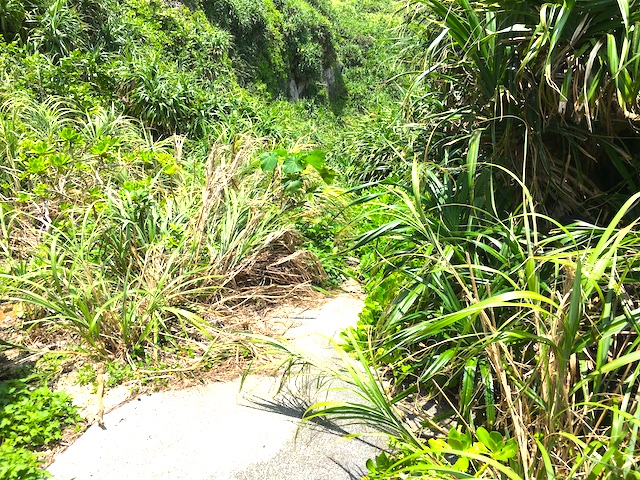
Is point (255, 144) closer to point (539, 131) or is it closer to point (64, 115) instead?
point (64, 115)

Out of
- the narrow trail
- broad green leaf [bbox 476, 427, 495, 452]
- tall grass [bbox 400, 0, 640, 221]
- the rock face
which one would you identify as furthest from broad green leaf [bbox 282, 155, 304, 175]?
the rock face

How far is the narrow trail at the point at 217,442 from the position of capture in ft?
6.39

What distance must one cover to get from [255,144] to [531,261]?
3.39 metres

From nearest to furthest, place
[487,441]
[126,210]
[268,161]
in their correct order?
1. [487,441]
2. [126,210]
3. [268,161]

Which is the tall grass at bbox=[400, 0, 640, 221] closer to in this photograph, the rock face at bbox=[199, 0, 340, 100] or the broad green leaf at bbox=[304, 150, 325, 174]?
the broad green leaf at bbox=[304, 150, 325, 174]

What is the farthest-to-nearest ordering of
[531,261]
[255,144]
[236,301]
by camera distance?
[255,144] < [236,301] < [531,261]

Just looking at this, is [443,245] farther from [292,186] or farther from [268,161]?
[268,161]

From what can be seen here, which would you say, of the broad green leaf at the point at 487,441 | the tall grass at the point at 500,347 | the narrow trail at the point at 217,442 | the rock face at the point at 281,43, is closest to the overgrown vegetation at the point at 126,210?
the narrow trail at the point at 217,442

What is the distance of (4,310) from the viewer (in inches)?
118

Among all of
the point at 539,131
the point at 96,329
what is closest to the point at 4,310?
the point at 96,329

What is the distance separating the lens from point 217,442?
2.09 metres

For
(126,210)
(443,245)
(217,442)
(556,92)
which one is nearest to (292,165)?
(126,210)

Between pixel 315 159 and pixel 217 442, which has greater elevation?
pixel 315 159

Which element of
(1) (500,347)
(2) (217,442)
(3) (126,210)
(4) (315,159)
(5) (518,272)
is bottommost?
(2) (217,442)
